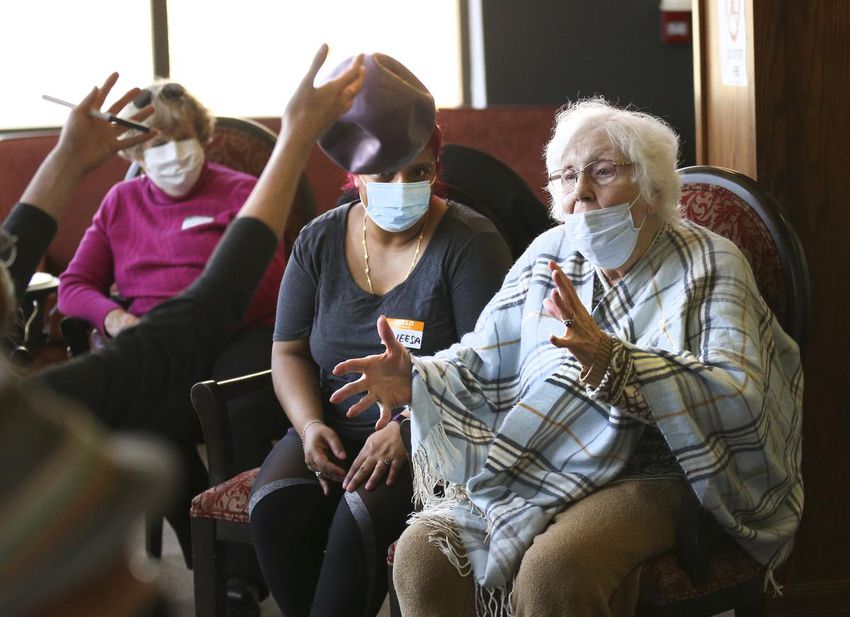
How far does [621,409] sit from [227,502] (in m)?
0.93

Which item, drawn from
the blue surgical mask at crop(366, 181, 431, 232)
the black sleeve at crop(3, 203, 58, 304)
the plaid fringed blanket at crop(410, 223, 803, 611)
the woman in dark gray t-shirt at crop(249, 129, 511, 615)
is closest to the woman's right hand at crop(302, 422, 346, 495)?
the woman in dark gray t-shirt at crop(249, 129, 511, 615)

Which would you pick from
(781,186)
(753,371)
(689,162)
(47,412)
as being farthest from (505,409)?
(689,162)

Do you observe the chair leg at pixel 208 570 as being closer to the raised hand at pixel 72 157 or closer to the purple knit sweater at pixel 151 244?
the purple knit sweater at pixel 151 244

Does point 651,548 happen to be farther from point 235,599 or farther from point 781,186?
point 235,599

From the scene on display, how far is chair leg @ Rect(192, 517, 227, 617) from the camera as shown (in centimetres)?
244

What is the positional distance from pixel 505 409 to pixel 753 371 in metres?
0.53

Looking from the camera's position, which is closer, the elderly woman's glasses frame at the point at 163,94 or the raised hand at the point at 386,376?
the raised hand at the point at 386,376

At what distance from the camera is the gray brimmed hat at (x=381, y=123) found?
1.24 metres

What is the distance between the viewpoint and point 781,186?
2447 millimetres

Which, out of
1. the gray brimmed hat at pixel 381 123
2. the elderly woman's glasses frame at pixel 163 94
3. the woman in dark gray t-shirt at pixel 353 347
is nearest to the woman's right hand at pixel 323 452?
the woman in dark gray t-shirt at pixel 353 347

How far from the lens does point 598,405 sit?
6.70 ft

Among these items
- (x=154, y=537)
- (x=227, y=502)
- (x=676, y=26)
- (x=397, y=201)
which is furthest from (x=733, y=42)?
(x=676, y=26)

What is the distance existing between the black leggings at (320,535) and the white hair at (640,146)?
714 mm

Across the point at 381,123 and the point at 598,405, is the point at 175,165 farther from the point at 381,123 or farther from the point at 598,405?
the point at 381,123
